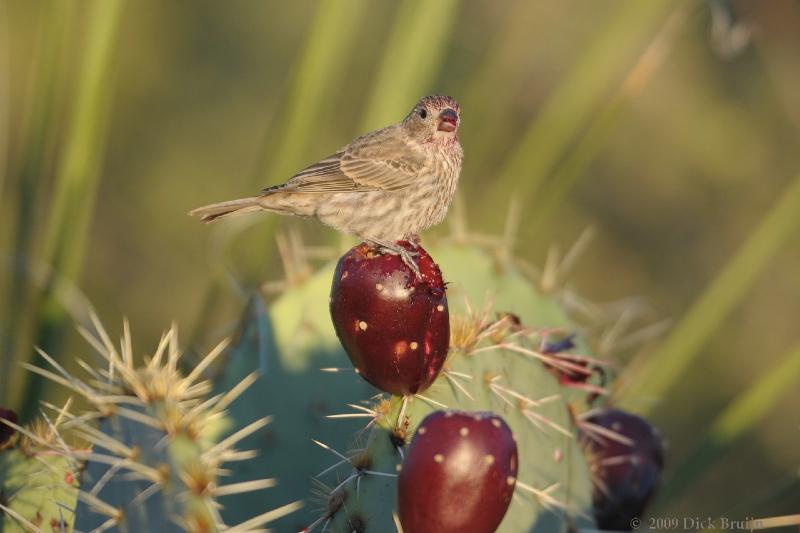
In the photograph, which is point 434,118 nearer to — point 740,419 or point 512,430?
point 512,430

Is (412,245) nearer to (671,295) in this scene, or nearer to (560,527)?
(560,527)

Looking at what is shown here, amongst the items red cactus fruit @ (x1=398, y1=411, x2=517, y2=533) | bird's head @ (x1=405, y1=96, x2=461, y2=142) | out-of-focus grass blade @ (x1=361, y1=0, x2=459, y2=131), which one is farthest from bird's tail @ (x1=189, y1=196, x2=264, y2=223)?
red cactus fruit @ (x1=398, y1=411, x2=517, y2=533)

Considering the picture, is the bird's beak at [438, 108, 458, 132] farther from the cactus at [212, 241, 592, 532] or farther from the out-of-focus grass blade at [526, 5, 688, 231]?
the out-of-focus grass blade at [526, 5, 688, 231]

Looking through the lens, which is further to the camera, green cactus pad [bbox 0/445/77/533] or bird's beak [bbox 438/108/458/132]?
bird's beak [bbox 438/108/458/132]

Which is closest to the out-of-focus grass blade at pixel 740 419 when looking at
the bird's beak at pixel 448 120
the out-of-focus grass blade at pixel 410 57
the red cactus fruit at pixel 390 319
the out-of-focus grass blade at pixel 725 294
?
the out-of-focus grass blade at pixel 725 294

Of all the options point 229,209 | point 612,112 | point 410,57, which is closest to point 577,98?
point 612,112

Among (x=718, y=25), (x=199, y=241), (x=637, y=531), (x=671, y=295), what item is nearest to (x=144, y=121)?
(x=199, y=241)
